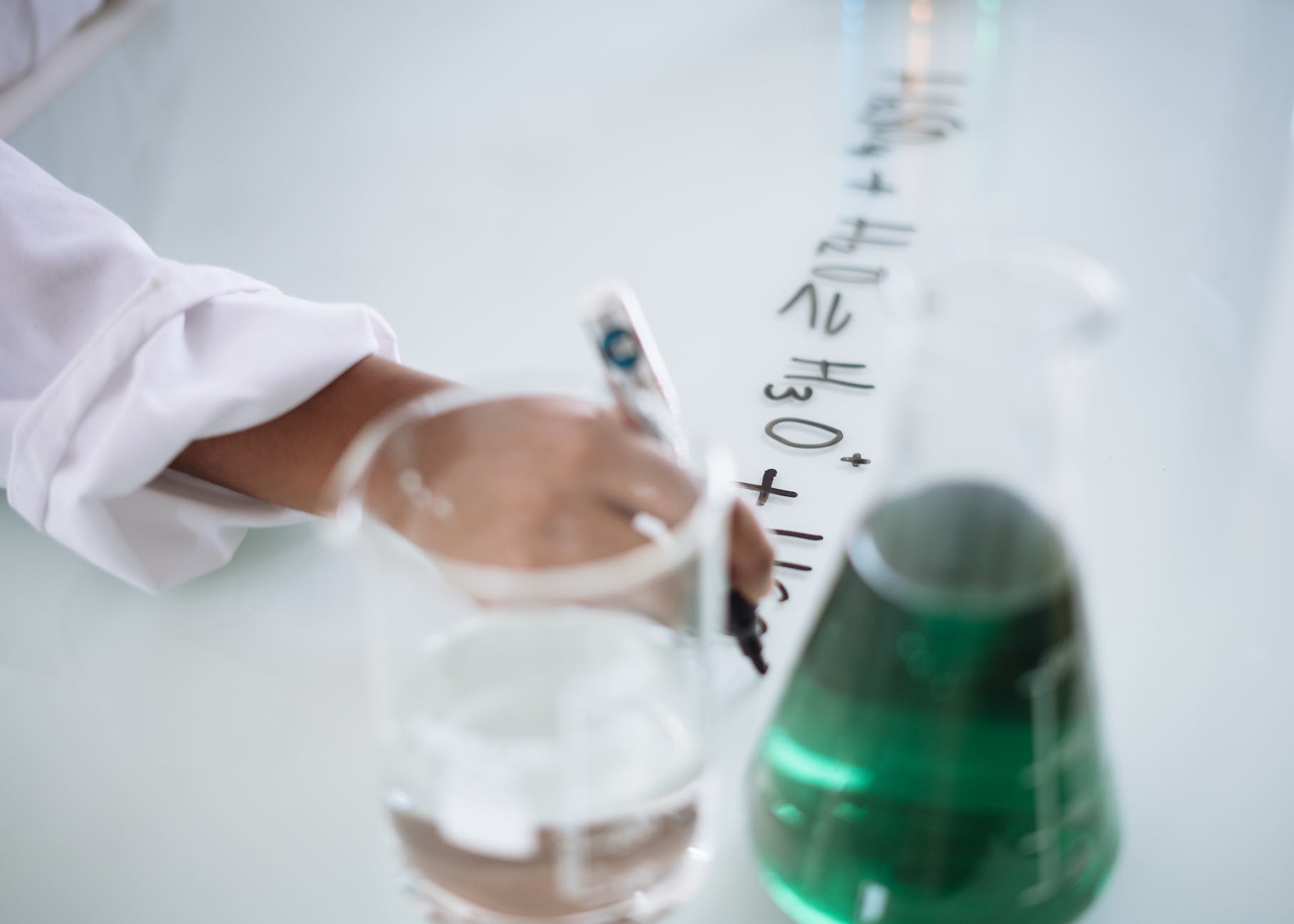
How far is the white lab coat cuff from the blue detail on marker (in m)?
0.17

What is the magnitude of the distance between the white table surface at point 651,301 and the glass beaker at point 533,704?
6cm

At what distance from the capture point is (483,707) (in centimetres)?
29

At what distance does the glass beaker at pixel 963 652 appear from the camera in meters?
0.28

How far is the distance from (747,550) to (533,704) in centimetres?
11

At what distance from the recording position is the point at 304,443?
482 mm

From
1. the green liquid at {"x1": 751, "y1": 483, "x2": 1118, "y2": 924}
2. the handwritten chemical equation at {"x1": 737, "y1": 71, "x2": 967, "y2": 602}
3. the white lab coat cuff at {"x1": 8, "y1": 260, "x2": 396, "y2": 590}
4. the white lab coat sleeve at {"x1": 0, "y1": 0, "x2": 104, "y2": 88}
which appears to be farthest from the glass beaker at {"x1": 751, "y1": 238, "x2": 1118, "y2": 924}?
the white lab coat sleeve at {"x1": 0, "y1": 0, "x2": 104, "y2": 88}

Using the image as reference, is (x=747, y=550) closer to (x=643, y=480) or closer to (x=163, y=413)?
(x=643, y=480)

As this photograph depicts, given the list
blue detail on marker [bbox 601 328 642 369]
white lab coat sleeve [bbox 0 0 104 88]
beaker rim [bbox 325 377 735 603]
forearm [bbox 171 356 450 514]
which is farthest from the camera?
white lab coat sleeve [bbox 0 0 104 88]

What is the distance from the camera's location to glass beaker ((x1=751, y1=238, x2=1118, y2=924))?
28 centimetres

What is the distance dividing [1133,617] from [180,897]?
32 centimetres

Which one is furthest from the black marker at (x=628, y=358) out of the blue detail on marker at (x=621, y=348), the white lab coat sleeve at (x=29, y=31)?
the white lab coat sleeve at (x=29, y=31)

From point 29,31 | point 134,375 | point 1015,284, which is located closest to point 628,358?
point 1015,284

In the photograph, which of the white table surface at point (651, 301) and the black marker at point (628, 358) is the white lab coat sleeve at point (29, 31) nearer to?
the white table surface at point (651, 301)

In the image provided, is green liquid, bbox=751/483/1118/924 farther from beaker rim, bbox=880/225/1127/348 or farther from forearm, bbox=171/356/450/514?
forearm, bbox=171/356/450/514
